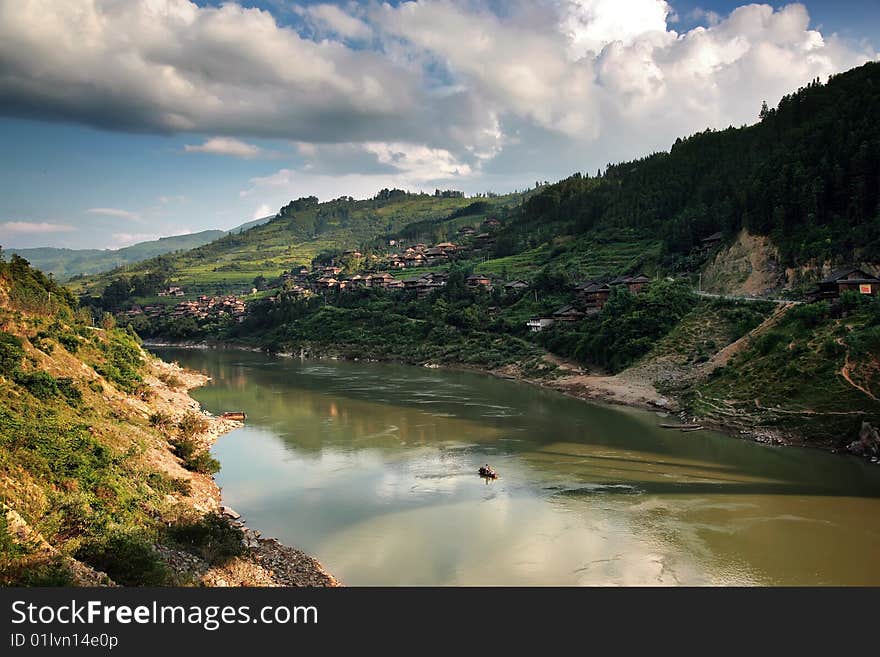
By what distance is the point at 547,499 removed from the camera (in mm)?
19422

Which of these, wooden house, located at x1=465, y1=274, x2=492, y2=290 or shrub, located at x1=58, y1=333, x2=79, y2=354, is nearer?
shrub, located at x1=58, y1=333, x2=79, y2=354

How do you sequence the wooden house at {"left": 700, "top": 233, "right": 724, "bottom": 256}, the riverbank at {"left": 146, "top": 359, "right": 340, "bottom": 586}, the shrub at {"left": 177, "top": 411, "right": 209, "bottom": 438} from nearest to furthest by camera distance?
1. the riverbank at {"left": 146, "top": 359, "right": 340, "bottom": 586}
2. the shrub at {"left": 177, "top": 411, "right": 209, "bottom": 438}
3. the wooden house at {"left": 700, "top": 233, "right": 724, "bottom": 256}

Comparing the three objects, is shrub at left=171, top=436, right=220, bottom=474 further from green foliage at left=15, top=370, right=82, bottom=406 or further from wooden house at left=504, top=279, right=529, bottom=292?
wooden house at left=504, top=279, right=529, bottom=292

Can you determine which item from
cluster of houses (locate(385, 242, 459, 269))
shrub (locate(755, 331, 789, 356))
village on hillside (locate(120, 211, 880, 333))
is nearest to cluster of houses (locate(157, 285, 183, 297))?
village on hillside (locate(120, 211, 880, 333))

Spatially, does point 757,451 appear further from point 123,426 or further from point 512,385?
point 123,426

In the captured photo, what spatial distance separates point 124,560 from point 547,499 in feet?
39.3

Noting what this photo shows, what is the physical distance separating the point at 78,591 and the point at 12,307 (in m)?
29.1

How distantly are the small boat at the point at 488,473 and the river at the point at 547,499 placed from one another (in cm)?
31

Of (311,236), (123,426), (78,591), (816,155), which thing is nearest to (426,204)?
(311,236)

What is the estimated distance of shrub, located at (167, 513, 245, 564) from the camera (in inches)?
544

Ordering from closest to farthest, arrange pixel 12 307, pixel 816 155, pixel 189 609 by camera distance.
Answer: pixel 189 609, pixel 12 307, pixel 816 155

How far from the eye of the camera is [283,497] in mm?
20344

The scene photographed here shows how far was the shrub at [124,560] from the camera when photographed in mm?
11547

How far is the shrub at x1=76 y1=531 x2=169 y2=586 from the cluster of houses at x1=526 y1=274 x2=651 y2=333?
4031 cm
